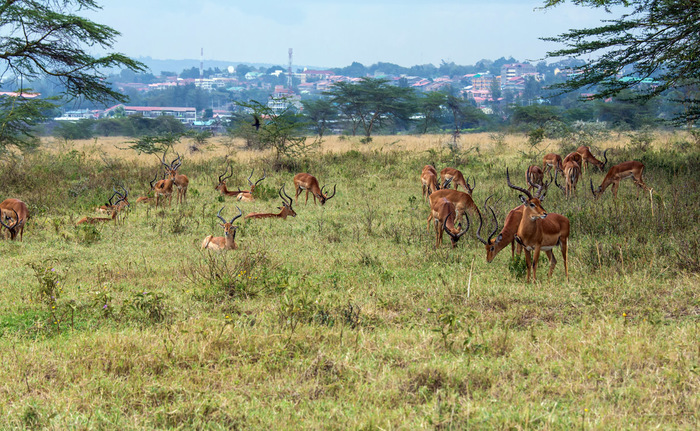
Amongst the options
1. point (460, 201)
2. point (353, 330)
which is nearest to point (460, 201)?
point (460, 201)

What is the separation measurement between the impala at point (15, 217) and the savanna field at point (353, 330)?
205 mm

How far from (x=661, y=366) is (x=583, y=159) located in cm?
1032

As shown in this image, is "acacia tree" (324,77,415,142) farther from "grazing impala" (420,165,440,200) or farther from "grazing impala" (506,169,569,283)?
"grazing impala" (506,169,569,283)

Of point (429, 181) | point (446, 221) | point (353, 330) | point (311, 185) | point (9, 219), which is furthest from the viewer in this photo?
point (311, 185)

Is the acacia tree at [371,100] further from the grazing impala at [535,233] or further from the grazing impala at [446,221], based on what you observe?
the grazing impala at [535,233]

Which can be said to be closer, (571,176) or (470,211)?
(470,211)

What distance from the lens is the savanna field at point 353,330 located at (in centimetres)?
310

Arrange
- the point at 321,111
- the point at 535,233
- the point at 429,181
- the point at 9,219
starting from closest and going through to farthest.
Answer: the point at 535,233
the point at 9,219
the point at 429,181
the point at 321,111

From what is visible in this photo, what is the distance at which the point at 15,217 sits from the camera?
8406mm

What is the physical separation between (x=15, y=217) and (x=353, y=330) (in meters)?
6.21

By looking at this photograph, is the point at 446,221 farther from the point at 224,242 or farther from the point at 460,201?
the point at 224,242

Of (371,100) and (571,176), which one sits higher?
(371,100)

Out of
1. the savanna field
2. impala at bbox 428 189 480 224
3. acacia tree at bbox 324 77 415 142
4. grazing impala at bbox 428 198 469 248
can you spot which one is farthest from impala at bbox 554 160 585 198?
acacia tree at bbox 324 77 415 142

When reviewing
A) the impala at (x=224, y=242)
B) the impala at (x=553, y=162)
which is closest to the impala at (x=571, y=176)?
the impala at (x=553, y=162)
